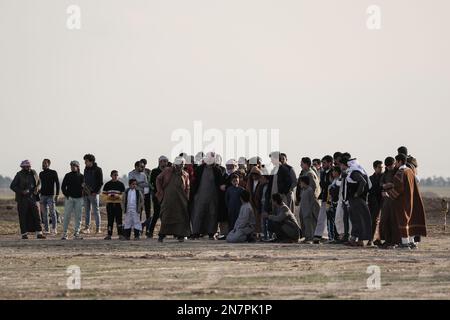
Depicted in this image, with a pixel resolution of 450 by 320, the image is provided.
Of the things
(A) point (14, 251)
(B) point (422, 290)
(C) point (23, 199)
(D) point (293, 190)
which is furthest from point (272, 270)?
(C) point (23, 199)

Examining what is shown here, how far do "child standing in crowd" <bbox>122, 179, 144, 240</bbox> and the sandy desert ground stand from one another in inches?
45.7

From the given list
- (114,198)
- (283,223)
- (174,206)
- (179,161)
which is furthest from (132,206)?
(283,223)

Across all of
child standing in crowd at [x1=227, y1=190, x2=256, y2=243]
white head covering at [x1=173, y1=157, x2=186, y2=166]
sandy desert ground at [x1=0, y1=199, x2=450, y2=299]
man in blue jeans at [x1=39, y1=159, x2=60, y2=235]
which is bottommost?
sandy desert ground at [x1=0, y1=199, x2=450, y2=299]

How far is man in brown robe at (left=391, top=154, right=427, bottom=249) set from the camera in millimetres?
23375

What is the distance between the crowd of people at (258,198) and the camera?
23984 mm

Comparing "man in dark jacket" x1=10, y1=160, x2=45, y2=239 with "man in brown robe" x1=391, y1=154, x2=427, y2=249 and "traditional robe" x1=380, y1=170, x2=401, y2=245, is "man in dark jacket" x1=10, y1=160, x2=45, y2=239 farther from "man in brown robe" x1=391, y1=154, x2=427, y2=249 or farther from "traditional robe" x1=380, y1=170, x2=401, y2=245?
"man in brown robe" x1=391, y1=154, x2=427, y2=249

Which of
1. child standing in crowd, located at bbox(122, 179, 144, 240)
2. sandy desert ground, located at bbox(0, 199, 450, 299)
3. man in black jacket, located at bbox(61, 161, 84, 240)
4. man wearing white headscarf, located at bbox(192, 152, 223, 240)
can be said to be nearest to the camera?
sandy desert ground, located at bbox(0, 199, 450, 299)

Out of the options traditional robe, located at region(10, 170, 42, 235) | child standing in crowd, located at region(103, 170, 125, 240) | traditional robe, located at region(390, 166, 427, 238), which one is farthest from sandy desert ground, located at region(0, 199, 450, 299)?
traditional robe, located at region(10, 170, 42, 235)

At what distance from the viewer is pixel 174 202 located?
84.5 feet

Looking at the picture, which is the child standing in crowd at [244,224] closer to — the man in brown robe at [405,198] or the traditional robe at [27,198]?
the man in brown robe at [405,198]
